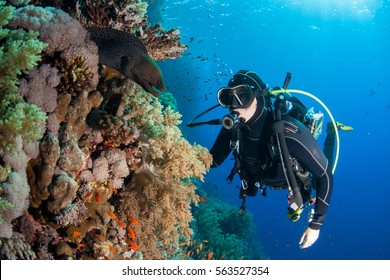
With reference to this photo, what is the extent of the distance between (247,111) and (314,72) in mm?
88336

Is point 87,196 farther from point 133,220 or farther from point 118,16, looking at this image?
point 118,16

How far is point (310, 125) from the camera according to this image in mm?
4449

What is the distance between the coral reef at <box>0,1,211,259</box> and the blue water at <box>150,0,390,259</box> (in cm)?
707

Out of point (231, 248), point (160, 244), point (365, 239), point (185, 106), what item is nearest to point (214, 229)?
point (231, 248)

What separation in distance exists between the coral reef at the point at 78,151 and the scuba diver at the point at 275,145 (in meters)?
0.71

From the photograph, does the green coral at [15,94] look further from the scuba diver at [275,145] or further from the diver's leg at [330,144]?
the diver's leg at [330,144]

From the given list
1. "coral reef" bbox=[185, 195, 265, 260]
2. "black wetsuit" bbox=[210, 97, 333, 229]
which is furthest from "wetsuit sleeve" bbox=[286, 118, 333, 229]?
"coral reef" bbox=[185, 195, 265, 260]

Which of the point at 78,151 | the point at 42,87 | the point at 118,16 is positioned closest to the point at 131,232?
the point at 78,151

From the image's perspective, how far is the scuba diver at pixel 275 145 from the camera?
3.68m

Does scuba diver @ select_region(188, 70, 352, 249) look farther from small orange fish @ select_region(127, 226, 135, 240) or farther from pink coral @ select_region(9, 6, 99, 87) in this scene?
pink coral @ select_region(9, 6, 99, 87)

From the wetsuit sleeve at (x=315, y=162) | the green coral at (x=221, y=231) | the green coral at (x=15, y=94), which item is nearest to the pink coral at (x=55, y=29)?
the green coral at (x=15, y=94)

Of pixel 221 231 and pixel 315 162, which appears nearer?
pixel 315 162

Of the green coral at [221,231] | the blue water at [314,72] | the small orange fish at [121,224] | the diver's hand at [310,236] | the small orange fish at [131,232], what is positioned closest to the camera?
the small orange fish at [121,224]

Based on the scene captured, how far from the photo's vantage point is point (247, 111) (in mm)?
3896
